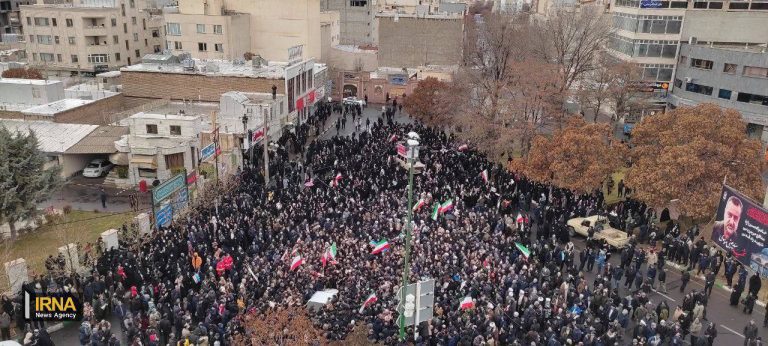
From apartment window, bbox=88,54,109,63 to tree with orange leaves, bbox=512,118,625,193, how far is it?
43383 mm

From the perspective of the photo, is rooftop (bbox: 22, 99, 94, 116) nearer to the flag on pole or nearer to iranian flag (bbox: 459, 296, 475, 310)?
the flag on pole

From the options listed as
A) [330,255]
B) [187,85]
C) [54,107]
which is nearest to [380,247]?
[330,255]

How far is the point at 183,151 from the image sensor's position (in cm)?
2978

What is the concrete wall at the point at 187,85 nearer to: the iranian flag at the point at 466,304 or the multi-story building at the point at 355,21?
the iranian flag at the point at 466,304

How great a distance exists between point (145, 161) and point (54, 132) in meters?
6.27

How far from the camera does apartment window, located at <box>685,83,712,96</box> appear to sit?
4084cm

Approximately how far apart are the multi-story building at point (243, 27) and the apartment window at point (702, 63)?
103 feet

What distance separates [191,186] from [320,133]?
17.0 m

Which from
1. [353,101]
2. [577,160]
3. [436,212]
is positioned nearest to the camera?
[436,212]

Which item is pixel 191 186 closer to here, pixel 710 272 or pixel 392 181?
pixel 392 181

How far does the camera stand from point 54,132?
3144cm

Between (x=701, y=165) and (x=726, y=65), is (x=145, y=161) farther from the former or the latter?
(x=726, y=65)

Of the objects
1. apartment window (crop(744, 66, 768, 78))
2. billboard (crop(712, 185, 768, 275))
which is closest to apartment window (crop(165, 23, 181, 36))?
billboard (crop(712, 185, 768, 275))

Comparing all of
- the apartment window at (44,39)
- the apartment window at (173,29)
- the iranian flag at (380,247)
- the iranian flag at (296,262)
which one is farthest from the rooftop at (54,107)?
the iranian flag at (380,247)
